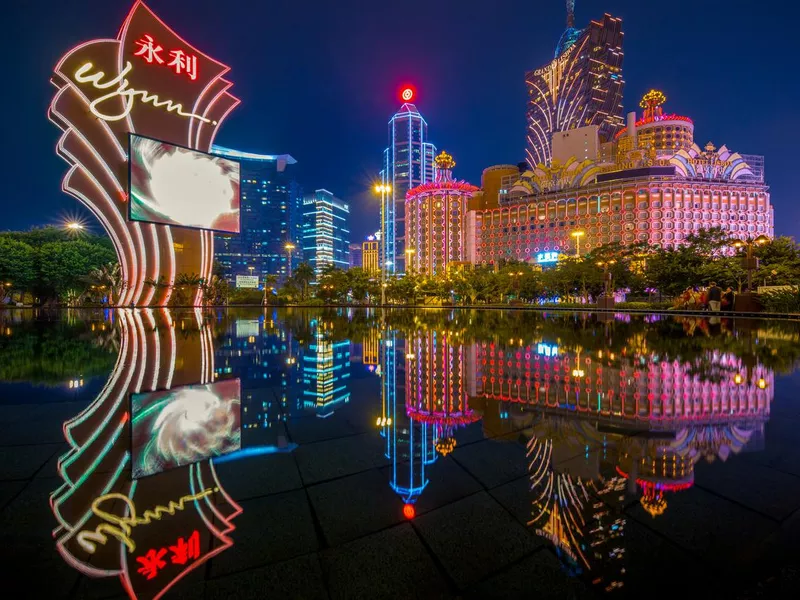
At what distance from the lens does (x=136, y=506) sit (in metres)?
2.15

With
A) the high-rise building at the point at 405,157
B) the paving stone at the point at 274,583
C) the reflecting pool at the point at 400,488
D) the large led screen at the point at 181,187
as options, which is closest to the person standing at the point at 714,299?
the reflecting pool at the point at 400,488

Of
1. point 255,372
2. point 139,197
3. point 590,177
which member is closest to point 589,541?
point 255,372

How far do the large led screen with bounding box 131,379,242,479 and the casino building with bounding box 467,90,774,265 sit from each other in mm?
91478

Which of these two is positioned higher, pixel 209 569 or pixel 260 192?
pixel 260 192

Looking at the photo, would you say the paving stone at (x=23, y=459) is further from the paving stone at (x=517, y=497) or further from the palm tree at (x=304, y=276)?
the palm tree at (x=304, y=276)

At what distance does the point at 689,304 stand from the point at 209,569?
1482 inches

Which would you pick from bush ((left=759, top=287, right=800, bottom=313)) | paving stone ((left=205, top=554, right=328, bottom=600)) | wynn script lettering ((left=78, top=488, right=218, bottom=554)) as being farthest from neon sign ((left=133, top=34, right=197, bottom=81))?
bush ((left=759, top=287, right=800, bottom=313))

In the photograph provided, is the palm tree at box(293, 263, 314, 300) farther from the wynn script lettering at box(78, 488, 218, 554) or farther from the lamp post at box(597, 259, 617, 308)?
the wynn script lettering at box(78, 488, 218, 554)

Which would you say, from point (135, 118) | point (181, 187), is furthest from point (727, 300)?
point (135, 118)

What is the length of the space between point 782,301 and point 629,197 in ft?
248

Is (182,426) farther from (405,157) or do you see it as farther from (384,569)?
(405,157)

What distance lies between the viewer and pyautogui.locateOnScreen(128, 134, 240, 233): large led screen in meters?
34.7

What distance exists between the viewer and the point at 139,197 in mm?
34750

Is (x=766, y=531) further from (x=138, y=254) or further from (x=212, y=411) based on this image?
(x=138, y=254)
